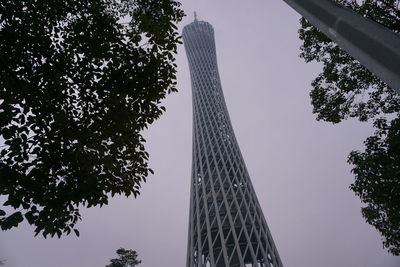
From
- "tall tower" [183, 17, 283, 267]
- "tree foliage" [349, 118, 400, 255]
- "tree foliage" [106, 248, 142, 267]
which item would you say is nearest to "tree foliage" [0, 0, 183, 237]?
"tree foliage" [349, 118, 400, 255]

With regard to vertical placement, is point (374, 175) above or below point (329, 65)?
below

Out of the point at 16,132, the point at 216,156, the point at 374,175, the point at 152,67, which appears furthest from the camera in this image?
the point at 216,156

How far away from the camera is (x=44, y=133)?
159 inches

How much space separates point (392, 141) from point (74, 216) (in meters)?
7.31

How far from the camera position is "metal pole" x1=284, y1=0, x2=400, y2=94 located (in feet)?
4.80

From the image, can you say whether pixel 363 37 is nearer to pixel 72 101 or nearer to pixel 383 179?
pixel 72 101

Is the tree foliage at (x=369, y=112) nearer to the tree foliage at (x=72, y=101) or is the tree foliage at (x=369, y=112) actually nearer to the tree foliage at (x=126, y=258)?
the tree foliage at (x=72, y=101)

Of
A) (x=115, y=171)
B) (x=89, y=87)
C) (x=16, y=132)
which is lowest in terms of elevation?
(x=115, y=171)

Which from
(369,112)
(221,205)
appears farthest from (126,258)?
(369,112)

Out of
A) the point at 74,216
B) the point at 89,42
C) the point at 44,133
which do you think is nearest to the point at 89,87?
the point at 89,42

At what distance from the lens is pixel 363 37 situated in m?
1.66

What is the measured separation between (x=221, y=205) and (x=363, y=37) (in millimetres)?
21066

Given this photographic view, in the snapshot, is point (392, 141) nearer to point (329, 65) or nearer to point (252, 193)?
point (329, 65)

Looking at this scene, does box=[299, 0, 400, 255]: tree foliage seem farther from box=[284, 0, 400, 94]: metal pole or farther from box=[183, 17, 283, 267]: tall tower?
box=[183, 17, 283, 267]: tall tower
